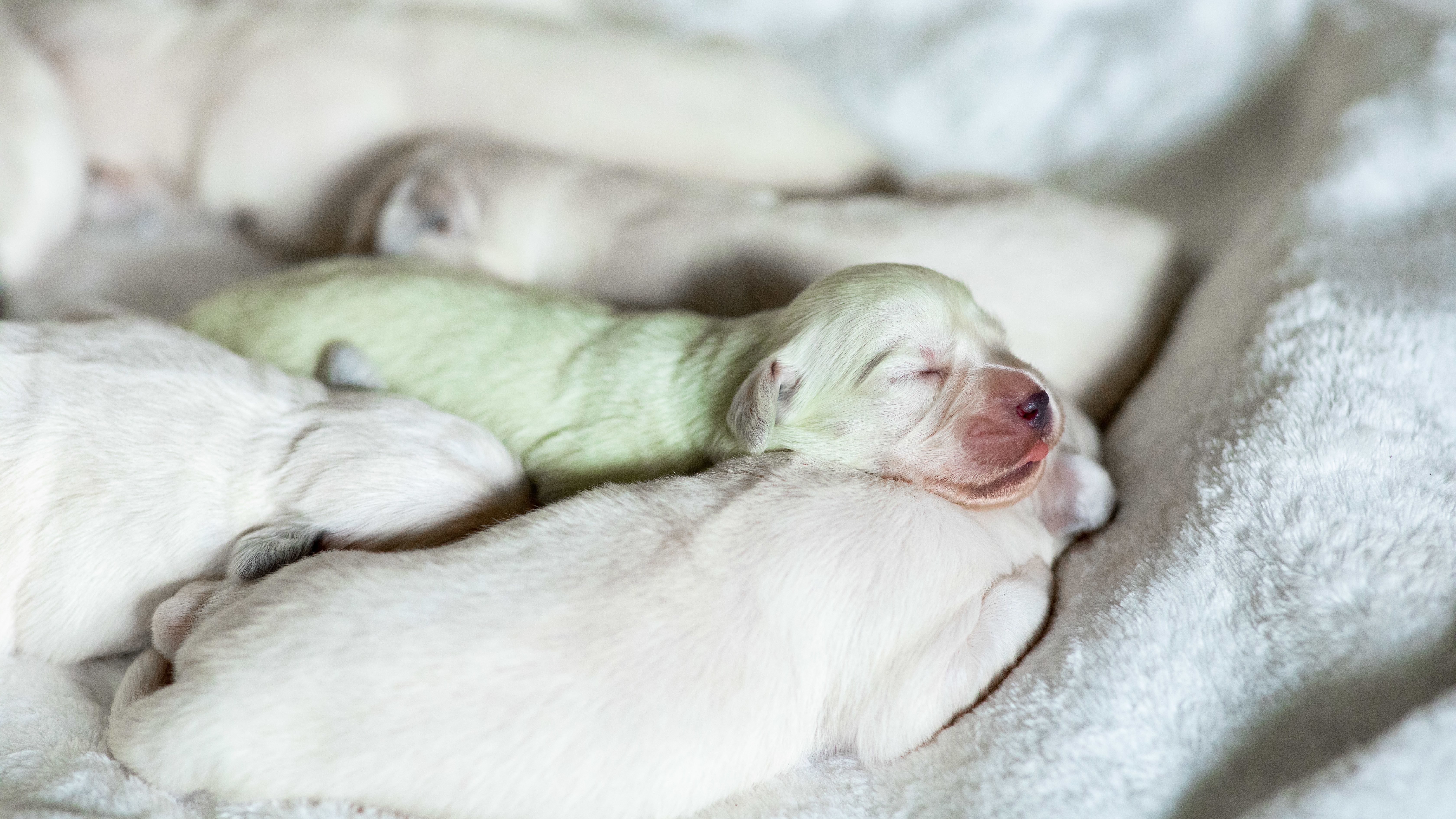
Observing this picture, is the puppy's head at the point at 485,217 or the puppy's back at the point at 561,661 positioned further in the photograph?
the puppy's head at the point at 485,217

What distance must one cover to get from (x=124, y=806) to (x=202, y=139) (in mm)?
1876

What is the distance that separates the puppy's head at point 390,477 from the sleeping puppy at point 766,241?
0.65 m

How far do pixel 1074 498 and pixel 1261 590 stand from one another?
0.36m

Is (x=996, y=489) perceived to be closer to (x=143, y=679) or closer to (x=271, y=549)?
(x=271, y=549)

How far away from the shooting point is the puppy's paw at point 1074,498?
1593 millimetres

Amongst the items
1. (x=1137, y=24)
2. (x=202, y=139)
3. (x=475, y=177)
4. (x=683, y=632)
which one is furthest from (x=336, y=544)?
(x=1137, y=24)

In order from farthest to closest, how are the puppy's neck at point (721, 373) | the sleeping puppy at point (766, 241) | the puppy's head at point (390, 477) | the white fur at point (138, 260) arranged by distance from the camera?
1. the white fur at point (138, 260)
2. the sleeping puppy at point (766, 241)
3. the puppy's neck at point (721, 373)
4. the puppy's head at point (390, 477)

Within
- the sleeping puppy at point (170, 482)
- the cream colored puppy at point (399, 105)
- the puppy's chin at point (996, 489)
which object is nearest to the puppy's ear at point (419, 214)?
the cream colored puppy at point (399, 105)

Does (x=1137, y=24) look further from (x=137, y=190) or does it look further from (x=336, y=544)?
Answer: (x=137, y=190)

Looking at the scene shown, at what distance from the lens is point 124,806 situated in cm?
116

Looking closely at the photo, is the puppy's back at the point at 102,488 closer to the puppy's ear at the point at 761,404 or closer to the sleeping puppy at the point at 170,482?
the sleeping puppy at the point at 170,482

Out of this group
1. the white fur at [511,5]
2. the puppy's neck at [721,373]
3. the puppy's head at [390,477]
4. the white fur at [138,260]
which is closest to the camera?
the puppy's head at [390,477]

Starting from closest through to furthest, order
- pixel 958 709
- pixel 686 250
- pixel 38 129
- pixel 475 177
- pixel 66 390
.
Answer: pixel 958 709, pixel 66 390, pixel 686 250, pixel 475 177, pixel 38 129

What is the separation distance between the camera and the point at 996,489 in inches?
57.1
